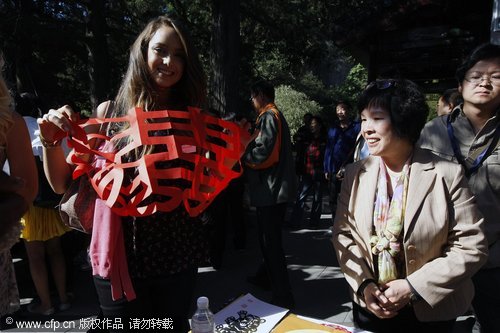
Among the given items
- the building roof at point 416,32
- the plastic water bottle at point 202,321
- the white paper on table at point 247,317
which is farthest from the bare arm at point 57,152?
the building roof at point 416,32

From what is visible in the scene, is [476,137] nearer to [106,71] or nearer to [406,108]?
[406,108]

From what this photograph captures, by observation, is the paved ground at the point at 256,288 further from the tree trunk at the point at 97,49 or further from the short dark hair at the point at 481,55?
the tree trunk at the point at 97,49

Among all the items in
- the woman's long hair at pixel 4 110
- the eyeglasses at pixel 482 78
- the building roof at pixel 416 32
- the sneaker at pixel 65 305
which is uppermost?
the building roof at pixel 416 32

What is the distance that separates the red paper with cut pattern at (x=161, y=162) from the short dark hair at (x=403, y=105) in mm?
639

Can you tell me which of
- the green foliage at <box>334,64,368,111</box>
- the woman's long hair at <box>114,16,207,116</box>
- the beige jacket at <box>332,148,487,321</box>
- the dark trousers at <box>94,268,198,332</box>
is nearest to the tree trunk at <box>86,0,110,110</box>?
the woman's long hair at <box>114,16,207,116</box>

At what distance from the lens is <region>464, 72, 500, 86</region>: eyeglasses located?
5.97 ft

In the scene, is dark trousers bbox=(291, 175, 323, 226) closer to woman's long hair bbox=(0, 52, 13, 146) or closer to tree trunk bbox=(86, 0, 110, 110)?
tree trunk bbox=(86, 0, 110, 110)

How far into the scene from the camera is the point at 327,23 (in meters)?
10.6

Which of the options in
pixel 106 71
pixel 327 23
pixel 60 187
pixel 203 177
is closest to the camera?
pixel 60 187

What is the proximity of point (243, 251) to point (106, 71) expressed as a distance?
5860 millimetres

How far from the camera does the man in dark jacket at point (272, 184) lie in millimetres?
3353

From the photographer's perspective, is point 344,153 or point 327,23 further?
point 327,23

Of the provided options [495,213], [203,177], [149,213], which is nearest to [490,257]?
[495,213]

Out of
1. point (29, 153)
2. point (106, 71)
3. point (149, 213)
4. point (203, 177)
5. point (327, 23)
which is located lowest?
point (149, 213)
